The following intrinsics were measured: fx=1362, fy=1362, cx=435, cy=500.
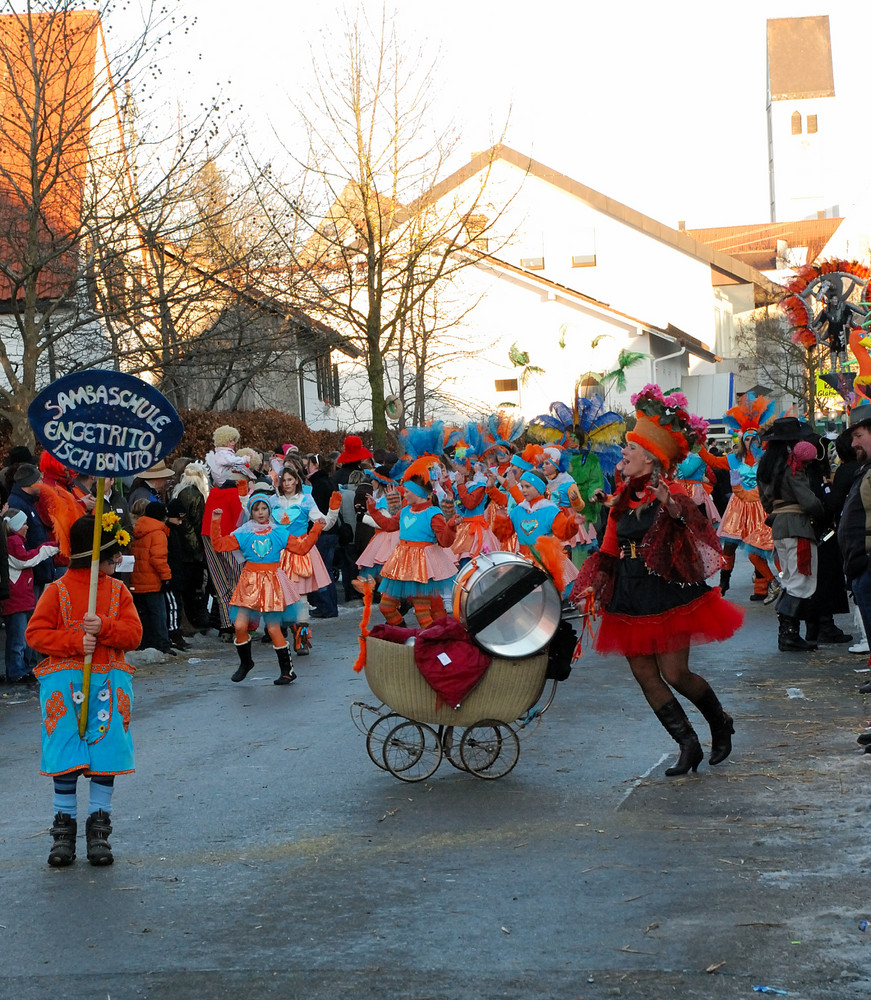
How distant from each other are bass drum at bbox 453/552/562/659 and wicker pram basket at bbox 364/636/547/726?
0.35 ft

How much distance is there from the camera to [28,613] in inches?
470

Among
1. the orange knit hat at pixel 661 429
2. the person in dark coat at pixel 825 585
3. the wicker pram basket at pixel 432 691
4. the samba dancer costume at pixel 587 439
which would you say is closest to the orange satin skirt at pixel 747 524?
the samba dancer costume at pixel 587 439

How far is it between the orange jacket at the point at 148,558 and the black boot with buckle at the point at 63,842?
22.8 feet

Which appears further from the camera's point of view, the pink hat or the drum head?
the pink hat

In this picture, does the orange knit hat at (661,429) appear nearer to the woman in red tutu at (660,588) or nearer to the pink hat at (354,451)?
the woman in red tutu at (660,588)

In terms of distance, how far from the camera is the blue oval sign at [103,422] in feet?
21.6

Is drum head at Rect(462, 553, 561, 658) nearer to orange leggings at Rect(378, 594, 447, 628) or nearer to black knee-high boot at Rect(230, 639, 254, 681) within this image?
→ black knee-high boot at Rect(230, 639, 254, 681)

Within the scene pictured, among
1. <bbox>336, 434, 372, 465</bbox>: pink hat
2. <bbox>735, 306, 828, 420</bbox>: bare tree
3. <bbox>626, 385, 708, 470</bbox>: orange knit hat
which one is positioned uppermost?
<bbox>735, 306, 828, 420</bbox>: bare tree

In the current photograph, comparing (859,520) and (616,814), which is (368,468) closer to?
(859,520)

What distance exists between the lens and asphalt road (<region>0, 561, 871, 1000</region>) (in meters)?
4.57

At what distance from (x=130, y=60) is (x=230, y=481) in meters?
6.69

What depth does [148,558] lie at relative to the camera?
1312cm

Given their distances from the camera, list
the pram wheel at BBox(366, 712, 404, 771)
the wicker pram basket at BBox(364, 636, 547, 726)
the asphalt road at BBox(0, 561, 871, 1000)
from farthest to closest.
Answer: the pram wheel at BBox(366, 712, 404, 771)
the wicker pram basket at BBox(364, 636, 547, 726)
the asphalt road at BBox(0, 561, 871, 1000)

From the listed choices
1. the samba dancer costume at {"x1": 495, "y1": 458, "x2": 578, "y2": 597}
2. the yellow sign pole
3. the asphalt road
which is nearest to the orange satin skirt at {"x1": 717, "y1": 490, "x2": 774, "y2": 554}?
the samba dancer costume at {"x1": 495, "y1": 458, "x2": 578, "y2": 597}
